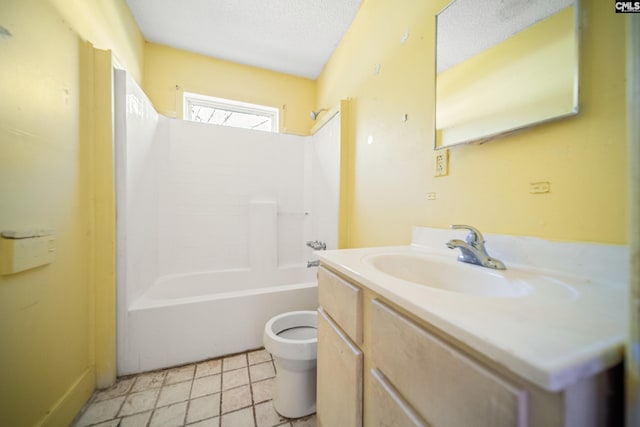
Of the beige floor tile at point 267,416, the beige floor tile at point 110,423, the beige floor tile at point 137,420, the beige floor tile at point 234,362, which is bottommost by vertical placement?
the beige floor tile at point 267,416

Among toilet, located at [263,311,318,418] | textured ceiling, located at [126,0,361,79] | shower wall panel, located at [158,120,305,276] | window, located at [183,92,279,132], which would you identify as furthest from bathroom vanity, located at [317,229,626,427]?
window, located at [183,92,279,132]

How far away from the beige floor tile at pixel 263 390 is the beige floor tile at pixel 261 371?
0.03 metres

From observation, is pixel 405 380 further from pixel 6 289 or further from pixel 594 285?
pixel 6 289

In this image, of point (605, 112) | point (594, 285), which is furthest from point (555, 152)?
point (594, 285)

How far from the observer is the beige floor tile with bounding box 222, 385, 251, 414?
3.53ft

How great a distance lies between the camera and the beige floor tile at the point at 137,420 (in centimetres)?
98

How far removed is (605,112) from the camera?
524 millimetres

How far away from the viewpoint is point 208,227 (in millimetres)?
2092

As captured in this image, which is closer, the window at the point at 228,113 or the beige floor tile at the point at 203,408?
Answer: the beige floor tile at the point at 203,408

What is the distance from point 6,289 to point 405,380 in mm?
1273

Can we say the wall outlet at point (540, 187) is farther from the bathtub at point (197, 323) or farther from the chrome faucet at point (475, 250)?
the bathtub at point (197, 323)

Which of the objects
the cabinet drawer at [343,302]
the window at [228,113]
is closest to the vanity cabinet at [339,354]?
the cabinet drawer at [343,302]

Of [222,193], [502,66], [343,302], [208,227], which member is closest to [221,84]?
[222,193]

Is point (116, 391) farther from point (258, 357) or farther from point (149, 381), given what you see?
point (258, 357)
